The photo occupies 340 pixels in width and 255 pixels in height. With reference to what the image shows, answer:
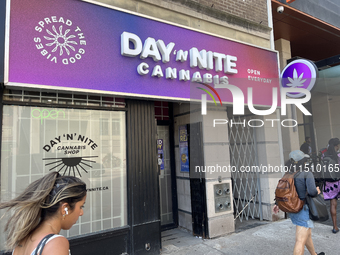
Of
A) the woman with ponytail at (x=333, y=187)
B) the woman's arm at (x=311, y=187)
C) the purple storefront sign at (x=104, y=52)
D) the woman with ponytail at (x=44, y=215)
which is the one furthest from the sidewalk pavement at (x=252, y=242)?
the woman with ponytail at (x=44, y=215)

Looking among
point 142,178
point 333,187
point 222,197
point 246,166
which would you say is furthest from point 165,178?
point 333,187

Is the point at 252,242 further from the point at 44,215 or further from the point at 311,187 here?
the point at 44,215

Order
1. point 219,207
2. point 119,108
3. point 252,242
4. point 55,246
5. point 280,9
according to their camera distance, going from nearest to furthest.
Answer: point 55,246
point 119,108
point 252,242
point 219,207
point 280,9

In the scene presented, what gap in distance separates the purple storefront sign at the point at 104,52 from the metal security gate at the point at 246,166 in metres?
1.39

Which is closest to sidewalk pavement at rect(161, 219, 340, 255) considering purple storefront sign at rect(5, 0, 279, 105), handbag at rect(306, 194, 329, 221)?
handbag at rect(306, 194, 329, 221)

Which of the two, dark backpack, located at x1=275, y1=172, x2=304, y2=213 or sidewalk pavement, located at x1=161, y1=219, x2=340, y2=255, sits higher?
dark backpack, located at x1=275, y1=172, x2=304, y2=213

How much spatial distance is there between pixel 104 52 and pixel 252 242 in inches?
183

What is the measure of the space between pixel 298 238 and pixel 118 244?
2.82 meters

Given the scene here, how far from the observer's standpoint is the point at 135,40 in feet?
14.4

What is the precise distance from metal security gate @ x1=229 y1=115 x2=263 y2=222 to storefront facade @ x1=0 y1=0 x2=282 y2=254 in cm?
87

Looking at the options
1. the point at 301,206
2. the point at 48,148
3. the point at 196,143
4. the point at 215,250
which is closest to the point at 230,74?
the point at 196,143

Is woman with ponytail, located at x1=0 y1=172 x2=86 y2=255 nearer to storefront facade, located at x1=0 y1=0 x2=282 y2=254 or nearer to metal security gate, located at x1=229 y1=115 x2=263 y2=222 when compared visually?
storefront facade, located at x1=0 y1=0 x2=282 y2=254

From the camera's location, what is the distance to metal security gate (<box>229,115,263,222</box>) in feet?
22.0

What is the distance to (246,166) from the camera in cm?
688
